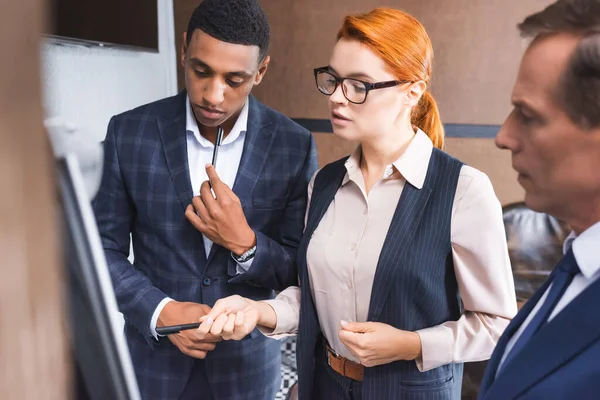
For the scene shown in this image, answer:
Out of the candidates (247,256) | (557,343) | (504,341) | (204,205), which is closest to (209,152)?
(204,205)

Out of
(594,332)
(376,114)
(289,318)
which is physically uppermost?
(376,114)

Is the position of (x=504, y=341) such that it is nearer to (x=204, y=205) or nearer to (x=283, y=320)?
(x=283, y=320)

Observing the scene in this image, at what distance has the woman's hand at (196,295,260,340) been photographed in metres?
1.24

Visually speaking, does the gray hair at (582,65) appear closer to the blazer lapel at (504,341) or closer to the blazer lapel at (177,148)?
the blazer lapel at (504,341)

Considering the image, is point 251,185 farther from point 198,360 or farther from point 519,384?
point 519,384

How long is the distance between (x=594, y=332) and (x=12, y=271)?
2.12 ft

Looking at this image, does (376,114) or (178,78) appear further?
(178,78)

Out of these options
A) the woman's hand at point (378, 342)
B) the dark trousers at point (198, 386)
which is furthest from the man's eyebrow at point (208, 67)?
the dark trousers at point (198, 386)

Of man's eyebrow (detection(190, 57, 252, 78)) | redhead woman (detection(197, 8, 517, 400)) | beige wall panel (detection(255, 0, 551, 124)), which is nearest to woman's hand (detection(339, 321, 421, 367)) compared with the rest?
redhead woman (detection(197, 8, 517, 400))

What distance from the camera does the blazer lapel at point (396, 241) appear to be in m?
1.22

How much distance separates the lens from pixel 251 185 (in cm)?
148

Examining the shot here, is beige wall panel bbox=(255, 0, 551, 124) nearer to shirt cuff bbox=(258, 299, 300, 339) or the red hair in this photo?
the red hair

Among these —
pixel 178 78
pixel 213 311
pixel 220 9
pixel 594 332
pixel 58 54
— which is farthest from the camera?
pixel 178 78

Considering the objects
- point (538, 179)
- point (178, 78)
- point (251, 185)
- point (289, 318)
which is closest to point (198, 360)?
point (289, 318)
